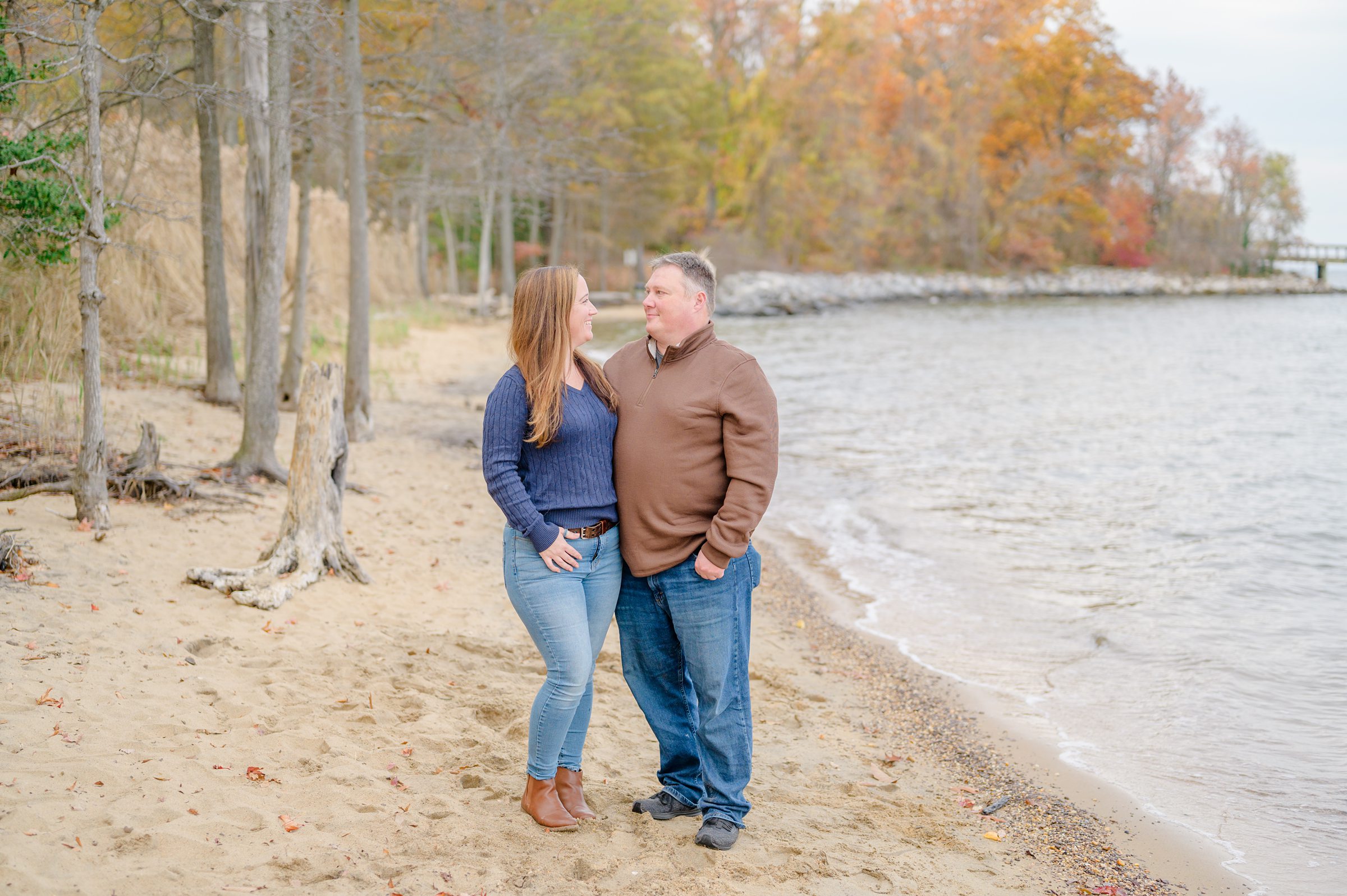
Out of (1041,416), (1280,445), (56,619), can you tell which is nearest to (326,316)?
(1041,416)

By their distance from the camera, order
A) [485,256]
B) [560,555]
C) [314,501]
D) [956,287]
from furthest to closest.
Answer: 1. [956,287]
2. [485,256]
3. [314,501]
4. [560,555]

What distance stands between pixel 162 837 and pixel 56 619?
204 centimetres

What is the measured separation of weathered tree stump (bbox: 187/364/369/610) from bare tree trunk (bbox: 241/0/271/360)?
224cm

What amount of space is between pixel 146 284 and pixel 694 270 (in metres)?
11.2

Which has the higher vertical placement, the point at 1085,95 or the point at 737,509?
the point at 1085,95

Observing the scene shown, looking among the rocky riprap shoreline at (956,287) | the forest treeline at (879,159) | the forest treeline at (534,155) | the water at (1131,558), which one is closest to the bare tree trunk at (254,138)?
the forest treeline at (534,155)

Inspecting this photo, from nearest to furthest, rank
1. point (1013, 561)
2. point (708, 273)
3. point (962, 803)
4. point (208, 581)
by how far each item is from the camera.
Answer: point (708, 273)
point (962, 803)
point (208, 581)
point (1013, 561)

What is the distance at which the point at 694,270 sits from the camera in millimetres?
3473

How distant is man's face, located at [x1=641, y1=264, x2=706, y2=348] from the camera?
339 centimetres

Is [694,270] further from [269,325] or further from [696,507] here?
[269,325]

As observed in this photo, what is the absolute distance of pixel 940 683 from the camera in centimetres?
600

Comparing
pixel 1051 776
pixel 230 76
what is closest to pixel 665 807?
pixel 1051 776

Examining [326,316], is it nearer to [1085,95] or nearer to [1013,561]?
[1013,561]

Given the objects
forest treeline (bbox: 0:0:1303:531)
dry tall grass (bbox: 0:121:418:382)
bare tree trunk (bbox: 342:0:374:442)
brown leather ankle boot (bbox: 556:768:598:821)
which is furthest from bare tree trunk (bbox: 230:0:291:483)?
brown leather ankle boot (bbox: 556:768:598:821)
